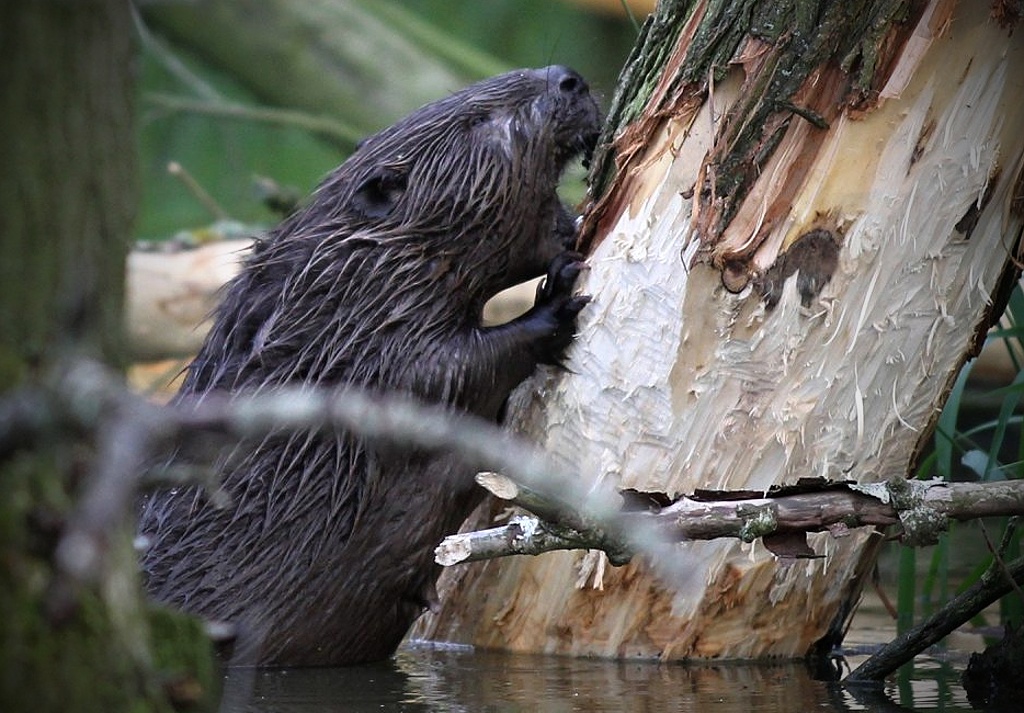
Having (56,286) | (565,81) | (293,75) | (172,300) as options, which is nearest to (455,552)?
(56,286)

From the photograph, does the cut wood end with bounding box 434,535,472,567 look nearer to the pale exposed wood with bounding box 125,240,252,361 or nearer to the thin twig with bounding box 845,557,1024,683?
the thin twig with bounding box 845,557,1024,683

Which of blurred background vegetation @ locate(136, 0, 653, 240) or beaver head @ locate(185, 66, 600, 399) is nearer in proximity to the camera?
beaver head @ locate(185, 66, 600, 399)

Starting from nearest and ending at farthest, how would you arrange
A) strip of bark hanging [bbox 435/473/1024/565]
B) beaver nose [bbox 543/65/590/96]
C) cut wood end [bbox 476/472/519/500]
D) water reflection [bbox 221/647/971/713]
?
cut wood end [bbox 476/472/519/500], strip of bark hanging [bbox 435/473/1024/565], water reflection [bbox 221/647/971/713], beaver nose [bbox 543/65/590/96]

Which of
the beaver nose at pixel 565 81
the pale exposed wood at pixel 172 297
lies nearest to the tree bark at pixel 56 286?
the beaver nose at pixel 565 81

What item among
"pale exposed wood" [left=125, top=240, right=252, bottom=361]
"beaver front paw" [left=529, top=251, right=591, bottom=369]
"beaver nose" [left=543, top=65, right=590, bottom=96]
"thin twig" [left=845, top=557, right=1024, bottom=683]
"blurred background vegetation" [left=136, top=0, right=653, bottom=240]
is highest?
"beaver nose" [left=543, top=65, right=590, bottom=96]

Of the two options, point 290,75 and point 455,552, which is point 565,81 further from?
point 290,75

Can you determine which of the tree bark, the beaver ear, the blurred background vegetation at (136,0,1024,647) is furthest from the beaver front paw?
the blurred background vegetation at (136,0,1024,647)

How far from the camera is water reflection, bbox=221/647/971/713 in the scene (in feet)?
7.34

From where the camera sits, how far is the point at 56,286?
97 cm

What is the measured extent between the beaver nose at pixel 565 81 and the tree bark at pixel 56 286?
2.16 metres

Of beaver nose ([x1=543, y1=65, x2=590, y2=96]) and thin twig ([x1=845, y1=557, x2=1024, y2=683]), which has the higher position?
beaver nose ([x1=543, y1=65, x2=590, y2=96])

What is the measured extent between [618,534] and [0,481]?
95 cm

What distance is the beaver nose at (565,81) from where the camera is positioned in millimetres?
3080

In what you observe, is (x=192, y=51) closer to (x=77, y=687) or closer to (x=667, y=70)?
(x=667, y=70)
